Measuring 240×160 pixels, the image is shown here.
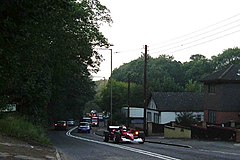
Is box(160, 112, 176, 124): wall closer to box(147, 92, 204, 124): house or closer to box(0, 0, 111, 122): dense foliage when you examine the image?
box(147, 92, 204, 124): house

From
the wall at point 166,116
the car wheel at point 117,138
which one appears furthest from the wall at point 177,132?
the wall at point 166,116

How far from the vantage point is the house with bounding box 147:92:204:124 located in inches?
2810

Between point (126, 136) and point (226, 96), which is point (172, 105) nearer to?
point (226, 96)

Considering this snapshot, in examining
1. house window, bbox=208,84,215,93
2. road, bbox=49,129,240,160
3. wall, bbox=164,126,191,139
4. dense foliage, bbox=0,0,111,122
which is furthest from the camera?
house window, bbox=208,84,215,93

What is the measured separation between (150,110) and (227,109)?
85.8 feet

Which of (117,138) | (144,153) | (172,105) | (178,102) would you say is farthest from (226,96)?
(144,153)

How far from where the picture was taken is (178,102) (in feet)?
241

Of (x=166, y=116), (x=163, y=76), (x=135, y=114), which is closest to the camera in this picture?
(x=166, y=116)

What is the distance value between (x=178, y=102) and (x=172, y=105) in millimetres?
1556

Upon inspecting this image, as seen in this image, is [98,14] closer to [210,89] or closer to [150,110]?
[210,89]

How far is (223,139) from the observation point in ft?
127

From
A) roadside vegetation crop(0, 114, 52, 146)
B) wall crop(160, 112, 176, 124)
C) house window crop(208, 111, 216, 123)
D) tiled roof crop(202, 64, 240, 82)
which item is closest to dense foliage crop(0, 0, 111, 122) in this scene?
roadside vegetation crop(0, 114, 52, 146)

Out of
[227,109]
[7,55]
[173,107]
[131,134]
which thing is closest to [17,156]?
[7,55]

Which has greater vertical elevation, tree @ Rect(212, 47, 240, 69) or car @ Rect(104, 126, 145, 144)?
tree @ Rect(212, 47, 240, 69)
